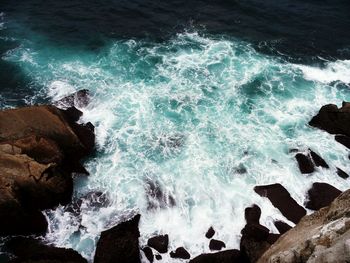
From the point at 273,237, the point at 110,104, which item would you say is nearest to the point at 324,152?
the point at 273,237

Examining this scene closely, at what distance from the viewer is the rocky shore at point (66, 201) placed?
17.9m

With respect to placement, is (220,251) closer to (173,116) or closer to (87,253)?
(87,253)

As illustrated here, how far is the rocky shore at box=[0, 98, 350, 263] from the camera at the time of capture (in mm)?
17938

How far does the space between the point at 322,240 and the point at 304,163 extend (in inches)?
513

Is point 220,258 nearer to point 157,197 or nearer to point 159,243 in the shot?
point 159,243

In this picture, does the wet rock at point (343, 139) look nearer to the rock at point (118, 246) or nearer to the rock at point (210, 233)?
the rock at point (210, 233)

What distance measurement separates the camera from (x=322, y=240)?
11.9 metres

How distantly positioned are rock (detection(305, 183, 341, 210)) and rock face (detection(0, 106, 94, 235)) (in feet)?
47.5

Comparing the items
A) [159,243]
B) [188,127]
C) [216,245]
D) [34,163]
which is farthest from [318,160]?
→ [34,163]

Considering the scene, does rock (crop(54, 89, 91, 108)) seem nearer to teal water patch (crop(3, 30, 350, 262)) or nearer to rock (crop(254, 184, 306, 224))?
teal water patch (crop(3, 30, 350, 262))

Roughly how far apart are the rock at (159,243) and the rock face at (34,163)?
5.71 m

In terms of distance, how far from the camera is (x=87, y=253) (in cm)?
1925

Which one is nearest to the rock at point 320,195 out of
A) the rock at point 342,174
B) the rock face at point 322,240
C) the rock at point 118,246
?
the rock at point 342,174

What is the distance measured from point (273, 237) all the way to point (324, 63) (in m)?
20.1
